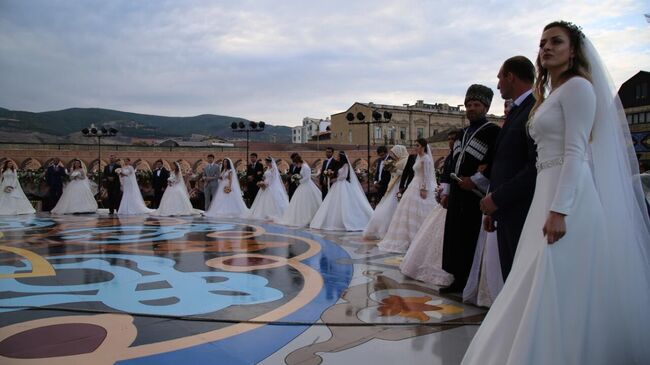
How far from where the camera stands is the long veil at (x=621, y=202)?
194 cm

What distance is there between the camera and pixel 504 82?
3271mm

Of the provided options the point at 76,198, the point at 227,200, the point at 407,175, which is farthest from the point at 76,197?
the point at 407,175

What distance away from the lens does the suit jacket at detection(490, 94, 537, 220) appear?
9.02 ft

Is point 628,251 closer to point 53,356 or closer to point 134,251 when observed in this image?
point 53,356

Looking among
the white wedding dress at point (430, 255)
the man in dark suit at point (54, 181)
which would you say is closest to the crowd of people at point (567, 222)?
the white wedding dress at point (430, 255)

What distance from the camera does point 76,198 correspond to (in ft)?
46.1

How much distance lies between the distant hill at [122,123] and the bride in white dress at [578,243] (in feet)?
88.4

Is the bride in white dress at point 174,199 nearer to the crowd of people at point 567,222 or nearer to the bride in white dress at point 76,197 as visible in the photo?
the bride in white dress at point 76,197

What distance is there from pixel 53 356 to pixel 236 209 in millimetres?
10424

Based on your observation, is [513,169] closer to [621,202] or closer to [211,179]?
[621,202]

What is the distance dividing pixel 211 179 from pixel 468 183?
11.2m

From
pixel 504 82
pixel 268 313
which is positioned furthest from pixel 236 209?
pixel 504 82

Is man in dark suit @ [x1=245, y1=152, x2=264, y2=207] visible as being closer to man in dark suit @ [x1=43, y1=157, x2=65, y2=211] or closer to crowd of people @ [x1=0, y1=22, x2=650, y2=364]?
man in dark suit @ [x1=43, y1=157, x2=65, y2=211]

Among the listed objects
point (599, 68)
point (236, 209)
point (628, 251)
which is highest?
point (599, 68)
